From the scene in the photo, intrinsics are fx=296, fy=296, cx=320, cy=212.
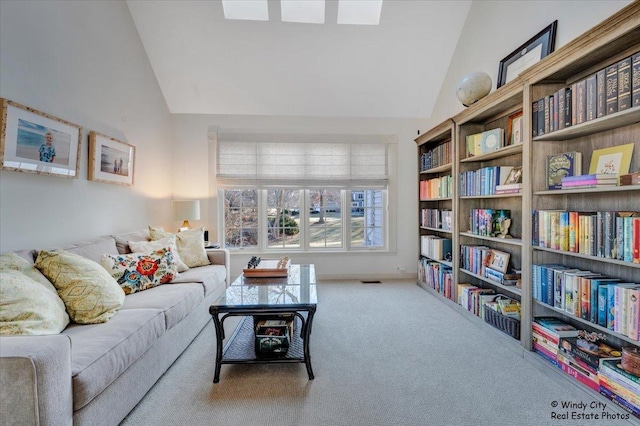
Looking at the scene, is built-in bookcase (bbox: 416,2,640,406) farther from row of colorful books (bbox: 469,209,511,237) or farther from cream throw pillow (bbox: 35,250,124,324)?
cream throw pillow (bbox: 35,250,124,324)

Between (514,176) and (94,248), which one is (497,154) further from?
(94,248)

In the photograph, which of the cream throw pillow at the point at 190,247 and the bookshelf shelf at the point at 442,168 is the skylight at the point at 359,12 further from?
the cream throw pillow at the point at 190,247

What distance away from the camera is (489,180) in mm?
2771

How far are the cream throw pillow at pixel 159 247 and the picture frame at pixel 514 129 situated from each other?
318 cm

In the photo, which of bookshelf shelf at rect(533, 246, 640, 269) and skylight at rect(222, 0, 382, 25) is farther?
skylight at rect(222, 0, 382, 25)

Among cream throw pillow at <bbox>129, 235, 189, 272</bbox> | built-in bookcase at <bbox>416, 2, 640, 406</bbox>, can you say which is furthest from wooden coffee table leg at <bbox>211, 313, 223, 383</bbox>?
built-in bookcase at <bbox>416, 2, 640, 406</bbox>

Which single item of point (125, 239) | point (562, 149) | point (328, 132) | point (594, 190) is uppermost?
point (328, 132)

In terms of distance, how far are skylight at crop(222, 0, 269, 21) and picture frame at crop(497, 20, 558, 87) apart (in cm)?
263

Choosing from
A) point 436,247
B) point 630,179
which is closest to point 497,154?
point 630,179

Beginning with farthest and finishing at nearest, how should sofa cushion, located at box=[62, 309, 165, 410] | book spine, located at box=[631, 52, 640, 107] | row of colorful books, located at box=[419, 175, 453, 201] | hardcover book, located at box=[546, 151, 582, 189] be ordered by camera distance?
row of colorful books, located at box=[419, 175, 453, 201]
hardcover book, located at box=[546, 151, 582, 189]
book spine, located at box=[631, 52, 640, 107]
sofa cushion, located at box=[62, 309, 165, 410]

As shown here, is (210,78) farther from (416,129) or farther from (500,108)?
(500,108)

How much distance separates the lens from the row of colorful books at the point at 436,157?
137 inches

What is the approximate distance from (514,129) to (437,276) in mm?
1867

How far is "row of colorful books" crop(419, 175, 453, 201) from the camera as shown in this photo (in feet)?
11.4
